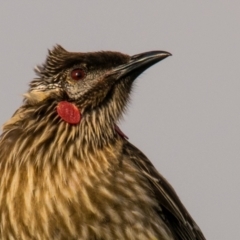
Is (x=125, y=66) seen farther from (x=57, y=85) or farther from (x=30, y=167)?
(x=30, y=167)

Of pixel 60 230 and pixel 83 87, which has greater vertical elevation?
pixel 83 87

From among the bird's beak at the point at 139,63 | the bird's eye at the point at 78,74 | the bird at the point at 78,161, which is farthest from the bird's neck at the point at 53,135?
the bird's beak at the point at 139,63

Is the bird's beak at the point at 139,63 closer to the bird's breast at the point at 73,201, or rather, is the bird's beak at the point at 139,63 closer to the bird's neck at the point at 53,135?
the bird's neck at the point at 53,135

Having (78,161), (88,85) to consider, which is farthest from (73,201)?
(88,85)

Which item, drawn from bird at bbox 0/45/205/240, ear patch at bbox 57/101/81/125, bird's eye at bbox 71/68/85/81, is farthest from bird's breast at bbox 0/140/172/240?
bird's eye at bbox 71/68/85/81

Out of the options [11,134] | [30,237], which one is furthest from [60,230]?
[11,134]

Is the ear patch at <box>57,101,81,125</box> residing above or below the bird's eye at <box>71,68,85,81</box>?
below

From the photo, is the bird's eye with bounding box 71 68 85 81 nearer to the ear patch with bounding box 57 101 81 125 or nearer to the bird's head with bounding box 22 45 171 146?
the bird's head with bounding box 22 45 171 146
